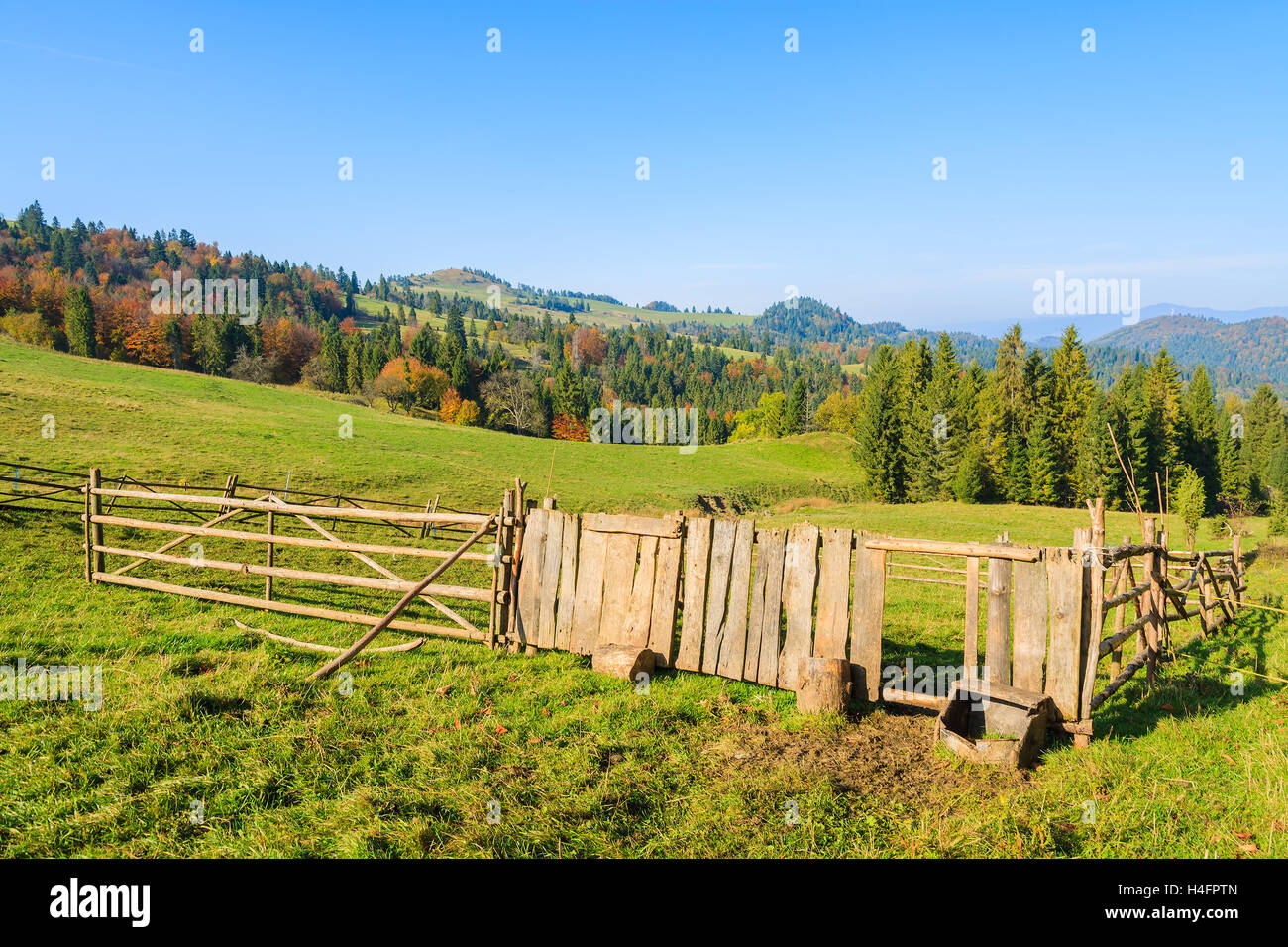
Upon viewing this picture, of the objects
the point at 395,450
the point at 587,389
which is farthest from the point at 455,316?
the point at 395,450

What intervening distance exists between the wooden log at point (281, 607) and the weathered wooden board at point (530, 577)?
666mm

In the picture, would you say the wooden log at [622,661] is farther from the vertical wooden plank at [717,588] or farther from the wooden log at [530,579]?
the wooden log at [530,579]

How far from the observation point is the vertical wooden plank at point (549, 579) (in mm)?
9141

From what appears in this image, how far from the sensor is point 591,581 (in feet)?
29.4

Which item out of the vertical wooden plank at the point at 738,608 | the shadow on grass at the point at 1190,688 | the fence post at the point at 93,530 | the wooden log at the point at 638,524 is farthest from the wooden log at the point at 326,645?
the shadow on grass at the point at 1190,688

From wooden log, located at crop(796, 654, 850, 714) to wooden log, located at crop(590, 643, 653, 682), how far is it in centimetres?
195

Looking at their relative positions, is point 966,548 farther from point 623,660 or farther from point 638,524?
point 623,660

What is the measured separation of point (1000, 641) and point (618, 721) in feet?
13.4

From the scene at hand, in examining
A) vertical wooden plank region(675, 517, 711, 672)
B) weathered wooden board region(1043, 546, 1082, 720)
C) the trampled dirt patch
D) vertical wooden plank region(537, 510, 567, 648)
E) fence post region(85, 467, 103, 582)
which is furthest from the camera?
fence post region(85, 467, 103, 582)

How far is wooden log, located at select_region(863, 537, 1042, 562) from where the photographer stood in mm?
6727

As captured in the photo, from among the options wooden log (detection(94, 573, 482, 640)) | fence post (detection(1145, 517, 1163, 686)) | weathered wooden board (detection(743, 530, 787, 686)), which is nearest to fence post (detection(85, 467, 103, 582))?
wooden log (detection(94, 573, 482, 640))

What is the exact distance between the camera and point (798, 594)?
310 inches

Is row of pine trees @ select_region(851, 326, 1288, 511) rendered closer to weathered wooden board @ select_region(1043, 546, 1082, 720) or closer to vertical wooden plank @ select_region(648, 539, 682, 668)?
weathered wooden board @ select_region(1043, 546, 1082, 720)

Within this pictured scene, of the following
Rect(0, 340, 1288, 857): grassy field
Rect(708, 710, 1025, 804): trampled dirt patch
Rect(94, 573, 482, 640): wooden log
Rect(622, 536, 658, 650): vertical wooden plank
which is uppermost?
Rect(622, 536, 658, 650): vertical wooden plank
